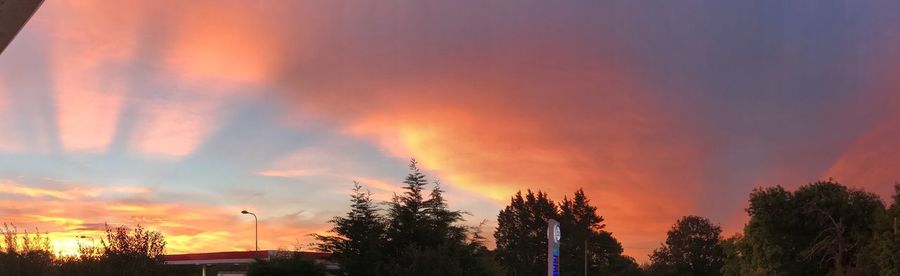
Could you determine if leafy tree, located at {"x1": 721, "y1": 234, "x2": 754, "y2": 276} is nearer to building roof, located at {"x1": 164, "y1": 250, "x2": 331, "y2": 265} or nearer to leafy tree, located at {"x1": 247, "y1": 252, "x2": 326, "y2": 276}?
building roof, located at {"x1": 164, "y1": 250, "x2": 331, "y2": 265}

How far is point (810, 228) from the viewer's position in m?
58.2

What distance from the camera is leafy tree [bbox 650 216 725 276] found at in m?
120

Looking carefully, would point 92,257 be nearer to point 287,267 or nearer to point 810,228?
point 287,267

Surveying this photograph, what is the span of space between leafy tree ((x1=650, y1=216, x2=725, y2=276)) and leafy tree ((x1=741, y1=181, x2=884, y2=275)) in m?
60.0

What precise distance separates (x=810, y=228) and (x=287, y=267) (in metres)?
46.1

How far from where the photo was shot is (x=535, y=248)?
118m

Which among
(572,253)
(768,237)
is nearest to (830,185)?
(768,237)

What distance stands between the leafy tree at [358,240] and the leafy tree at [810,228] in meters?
39.0

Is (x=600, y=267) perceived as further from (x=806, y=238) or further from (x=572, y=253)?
(x=806, y=238)

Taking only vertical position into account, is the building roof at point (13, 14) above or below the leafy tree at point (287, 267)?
above

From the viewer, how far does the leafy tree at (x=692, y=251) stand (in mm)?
119688

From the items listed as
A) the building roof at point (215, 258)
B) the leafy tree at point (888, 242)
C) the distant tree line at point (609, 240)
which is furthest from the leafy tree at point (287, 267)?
the leafy tree at point (888, 242)

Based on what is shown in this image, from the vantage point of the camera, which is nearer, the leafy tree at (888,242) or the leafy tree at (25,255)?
the leafy tree at (25,255)

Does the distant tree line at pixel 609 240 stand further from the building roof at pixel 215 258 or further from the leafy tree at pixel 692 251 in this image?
the building roof at pixel 215 258
